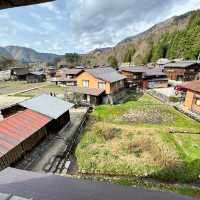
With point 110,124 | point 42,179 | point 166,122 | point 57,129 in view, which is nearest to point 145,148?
point 110,124

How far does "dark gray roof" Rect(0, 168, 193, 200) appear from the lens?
2.36 metres

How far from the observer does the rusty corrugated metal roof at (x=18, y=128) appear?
1197 cm

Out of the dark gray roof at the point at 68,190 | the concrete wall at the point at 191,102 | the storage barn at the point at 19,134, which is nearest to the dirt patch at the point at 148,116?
the concrete wall at the point at 191,102

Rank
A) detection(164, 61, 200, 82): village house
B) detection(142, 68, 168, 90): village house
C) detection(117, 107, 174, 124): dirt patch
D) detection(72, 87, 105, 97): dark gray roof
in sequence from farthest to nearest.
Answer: detection(164, 61, 200, 82): village house
detection(142, 68, 168, 90): village house
detection(72, 87, 105, 97): dark gray roof
detection(117, 107, 174, 124): dirt patch

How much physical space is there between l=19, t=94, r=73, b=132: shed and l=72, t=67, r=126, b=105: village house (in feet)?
30.6

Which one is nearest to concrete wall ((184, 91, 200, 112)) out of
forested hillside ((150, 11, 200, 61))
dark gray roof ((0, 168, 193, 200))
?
dark gray roof ((0, 168, 193, 200))

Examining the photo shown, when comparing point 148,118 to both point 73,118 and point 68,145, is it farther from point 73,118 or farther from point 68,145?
point 68,145

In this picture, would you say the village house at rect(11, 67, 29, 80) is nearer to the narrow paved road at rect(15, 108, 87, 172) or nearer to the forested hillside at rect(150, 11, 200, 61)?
the narrow paved road at rect(15, 108, 87, 172)

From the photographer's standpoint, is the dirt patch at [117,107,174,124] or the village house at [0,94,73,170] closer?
the village house at [0,94,73,170]

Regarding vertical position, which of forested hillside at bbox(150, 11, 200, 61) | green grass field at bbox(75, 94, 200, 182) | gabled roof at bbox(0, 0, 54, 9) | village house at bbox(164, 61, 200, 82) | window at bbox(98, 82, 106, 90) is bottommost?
green grass field at bbox(75, 94, 200, 182)

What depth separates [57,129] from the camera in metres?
18.9

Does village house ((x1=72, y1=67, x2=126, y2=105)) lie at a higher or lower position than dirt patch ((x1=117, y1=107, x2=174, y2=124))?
higher

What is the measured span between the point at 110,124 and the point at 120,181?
9.87 meters

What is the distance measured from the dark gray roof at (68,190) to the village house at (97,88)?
2560 centimetres
